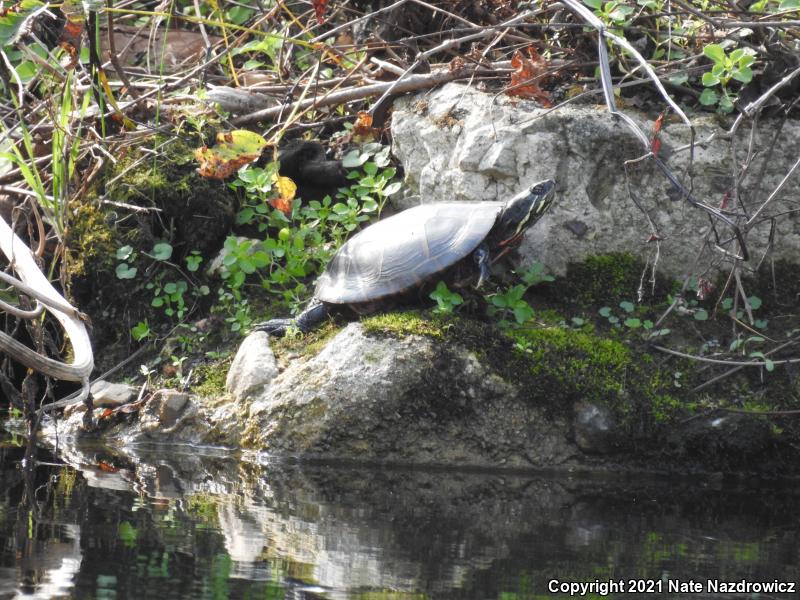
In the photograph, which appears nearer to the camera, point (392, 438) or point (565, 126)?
point (392, 438)

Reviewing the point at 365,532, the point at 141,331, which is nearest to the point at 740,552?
the point at 365,532

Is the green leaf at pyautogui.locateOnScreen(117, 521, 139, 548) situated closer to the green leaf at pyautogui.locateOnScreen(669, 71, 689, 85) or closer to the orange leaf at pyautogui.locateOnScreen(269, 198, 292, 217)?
the orange leaf at pyautogui.locateOnScreen(269, 198, 292, 217)

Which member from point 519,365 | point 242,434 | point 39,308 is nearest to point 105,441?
point 242,434

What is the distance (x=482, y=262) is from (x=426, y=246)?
11.0 inches

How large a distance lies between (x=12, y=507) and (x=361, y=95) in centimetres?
335

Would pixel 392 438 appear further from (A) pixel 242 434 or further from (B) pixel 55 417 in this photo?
(B) pixel 55 417

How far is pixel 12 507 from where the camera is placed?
10.7 feet

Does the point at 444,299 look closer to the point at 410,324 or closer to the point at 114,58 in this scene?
the point at 410,324

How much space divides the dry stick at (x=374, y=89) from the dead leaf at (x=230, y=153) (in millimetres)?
654

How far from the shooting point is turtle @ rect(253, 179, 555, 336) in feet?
14.9

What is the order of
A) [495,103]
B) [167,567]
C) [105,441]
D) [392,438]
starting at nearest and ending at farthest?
[167,567] → [392,438] → [105,441] → [495,103]

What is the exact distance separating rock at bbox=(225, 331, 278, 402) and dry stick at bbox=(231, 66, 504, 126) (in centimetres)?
163

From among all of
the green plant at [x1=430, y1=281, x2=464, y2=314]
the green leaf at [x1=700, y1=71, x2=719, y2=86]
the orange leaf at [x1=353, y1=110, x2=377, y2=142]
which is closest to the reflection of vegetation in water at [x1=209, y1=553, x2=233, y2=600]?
the green plant at [x1=430, y1=281, x2=464, y2=314]

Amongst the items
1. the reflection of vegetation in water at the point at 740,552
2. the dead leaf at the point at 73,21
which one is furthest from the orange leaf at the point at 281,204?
the reflection of vegetation in water at the point at 740,552
